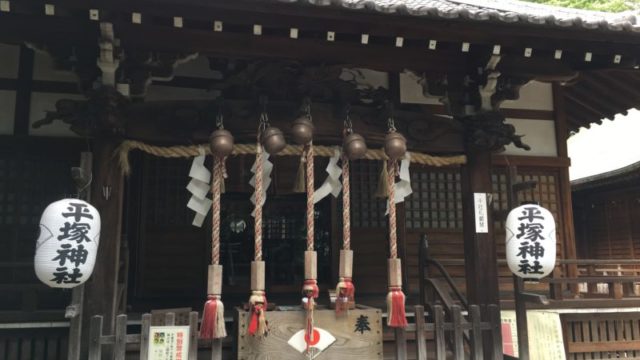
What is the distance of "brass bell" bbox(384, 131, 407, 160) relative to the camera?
525cm

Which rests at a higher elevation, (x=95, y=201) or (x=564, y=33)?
(x=564, y=33)

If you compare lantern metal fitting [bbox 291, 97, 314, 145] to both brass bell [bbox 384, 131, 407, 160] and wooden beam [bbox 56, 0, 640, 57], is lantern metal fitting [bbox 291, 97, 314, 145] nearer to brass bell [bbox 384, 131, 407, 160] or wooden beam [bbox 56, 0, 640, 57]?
brass bell [bbox 384, 131, 407, 160]

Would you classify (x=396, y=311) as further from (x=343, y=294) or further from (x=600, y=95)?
(x=600, y=95)

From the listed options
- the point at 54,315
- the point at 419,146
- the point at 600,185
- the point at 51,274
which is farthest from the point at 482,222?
the point at 600,185

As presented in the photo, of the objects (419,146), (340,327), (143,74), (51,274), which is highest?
(143,74)

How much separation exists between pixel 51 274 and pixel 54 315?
197 cm

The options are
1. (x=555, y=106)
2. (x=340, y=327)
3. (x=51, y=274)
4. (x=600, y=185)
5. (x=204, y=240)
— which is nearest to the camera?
(x=51, y=274)

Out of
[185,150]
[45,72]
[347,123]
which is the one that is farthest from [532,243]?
[45,72]

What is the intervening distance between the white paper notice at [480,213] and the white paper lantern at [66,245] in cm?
395

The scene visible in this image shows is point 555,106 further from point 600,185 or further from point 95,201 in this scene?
point 95,201

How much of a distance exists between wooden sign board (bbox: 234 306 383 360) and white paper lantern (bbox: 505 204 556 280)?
169 cm

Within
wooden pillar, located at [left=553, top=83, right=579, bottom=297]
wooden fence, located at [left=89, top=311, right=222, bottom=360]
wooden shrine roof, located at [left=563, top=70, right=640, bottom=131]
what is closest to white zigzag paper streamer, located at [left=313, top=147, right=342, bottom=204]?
wooden fence, located at [left=89, top=311, right=222, bottom=360]

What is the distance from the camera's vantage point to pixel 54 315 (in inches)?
243

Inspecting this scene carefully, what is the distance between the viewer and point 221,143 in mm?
4910
